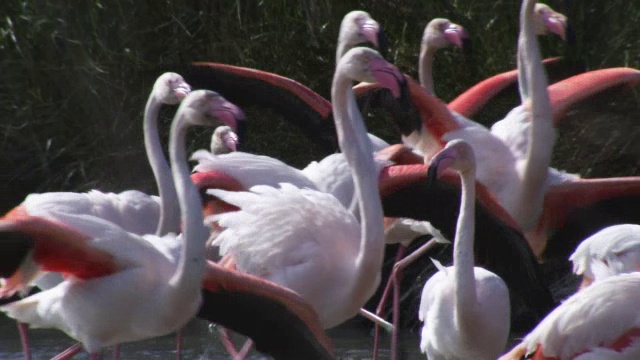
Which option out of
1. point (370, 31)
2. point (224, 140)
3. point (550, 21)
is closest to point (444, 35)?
point (550, 21)

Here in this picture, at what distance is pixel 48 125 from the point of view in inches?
326

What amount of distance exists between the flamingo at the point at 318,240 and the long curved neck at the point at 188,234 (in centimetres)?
38

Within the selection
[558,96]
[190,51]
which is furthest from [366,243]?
[190,51]

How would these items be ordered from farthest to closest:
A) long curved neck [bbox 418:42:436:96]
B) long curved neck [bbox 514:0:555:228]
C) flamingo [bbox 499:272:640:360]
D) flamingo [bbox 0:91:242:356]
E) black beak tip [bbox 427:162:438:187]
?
long curved neck [bbox 418:42:436:96]
long curved neck [bbox 514:0:555:228]
black beak tip [bbox 427:162:438:187]
flamingo [bbox 0:91:242:356]
flamingo [bbox 499:272:640:360]

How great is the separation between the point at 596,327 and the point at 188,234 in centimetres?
135

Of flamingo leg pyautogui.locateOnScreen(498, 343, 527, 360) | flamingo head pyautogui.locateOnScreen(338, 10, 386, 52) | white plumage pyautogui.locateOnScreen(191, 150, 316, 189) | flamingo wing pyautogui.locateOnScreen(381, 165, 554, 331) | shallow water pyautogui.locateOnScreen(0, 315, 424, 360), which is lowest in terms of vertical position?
shallow water pyautogui.locateOnScreen(0, 315, 424, 360)

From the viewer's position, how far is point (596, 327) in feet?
12.7

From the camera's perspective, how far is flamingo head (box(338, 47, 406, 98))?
453 centimetres

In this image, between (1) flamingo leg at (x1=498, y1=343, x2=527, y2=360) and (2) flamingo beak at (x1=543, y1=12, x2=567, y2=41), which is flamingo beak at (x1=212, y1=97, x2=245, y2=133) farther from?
(2) flamingo beak at (x1=543, y1=12, x2=567, y2=41)

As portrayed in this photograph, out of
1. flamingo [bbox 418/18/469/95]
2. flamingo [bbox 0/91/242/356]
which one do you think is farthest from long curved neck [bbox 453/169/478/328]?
flamingo [bbox 418/18/469/95]

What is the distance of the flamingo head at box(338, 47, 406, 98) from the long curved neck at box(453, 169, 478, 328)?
1.46 feet

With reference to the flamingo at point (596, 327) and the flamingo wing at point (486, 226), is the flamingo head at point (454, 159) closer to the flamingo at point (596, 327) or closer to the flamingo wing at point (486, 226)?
the flamingo wing at point (486, 226)

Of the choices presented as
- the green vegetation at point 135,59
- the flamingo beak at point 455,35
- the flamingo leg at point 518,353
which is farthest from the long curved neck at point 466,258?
the green vegetation at point 135,59

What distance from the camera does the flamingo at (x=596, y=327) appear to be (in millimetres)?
3863
